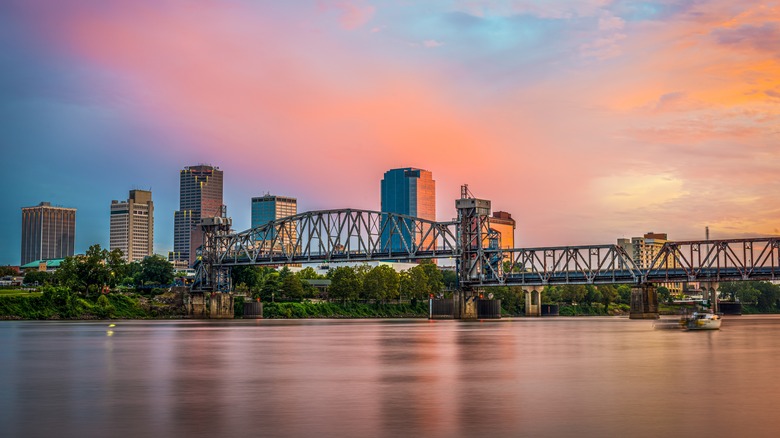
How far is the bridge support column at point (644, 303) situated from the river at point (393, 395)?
13959 centimetres

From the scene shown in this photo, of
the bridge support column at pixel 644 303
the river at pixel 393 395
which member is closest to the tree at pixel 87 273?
the bridge support column at pixel 644 303

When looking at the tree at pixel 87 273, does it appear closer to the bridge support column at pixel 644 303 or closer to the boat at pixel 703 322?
the bridge support column at pixel 644 303

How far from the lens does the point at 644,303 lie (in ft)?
644

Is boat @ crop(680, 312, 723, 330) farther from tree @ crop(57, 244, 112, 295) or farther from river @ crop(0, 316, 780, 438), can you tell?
tree @ crop(57, 244, 112, 295)

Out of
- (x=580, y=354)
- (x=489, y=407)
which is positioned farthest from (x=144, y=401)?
(x=580, y=354)

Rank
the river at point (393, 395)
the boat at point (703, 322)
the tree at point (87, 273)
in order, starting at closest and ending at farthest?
the river at point (393, 395), the boat at point (703, 322), the tree at point (87, 273)

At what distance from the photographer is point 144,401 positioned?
105 ft

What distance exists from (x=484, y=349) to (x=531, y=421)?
40484 millimetres

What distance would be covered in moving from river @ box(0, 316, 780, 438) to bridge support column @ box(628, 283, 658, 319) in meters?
140

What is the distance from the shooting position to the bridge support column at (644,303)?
640 feet

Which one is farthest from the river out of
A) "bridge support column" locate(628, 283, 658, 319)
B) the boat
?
"bridge support column" locate(628, 283, 658, 319)

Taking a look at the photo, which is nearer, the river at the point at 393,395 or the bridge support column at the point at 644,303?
the river at the point at 393,395

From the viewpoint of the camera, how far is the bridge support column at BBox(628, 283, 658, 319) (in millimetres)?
195000

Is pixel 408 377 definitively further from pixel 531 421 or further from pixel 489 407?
pixel 531 421
